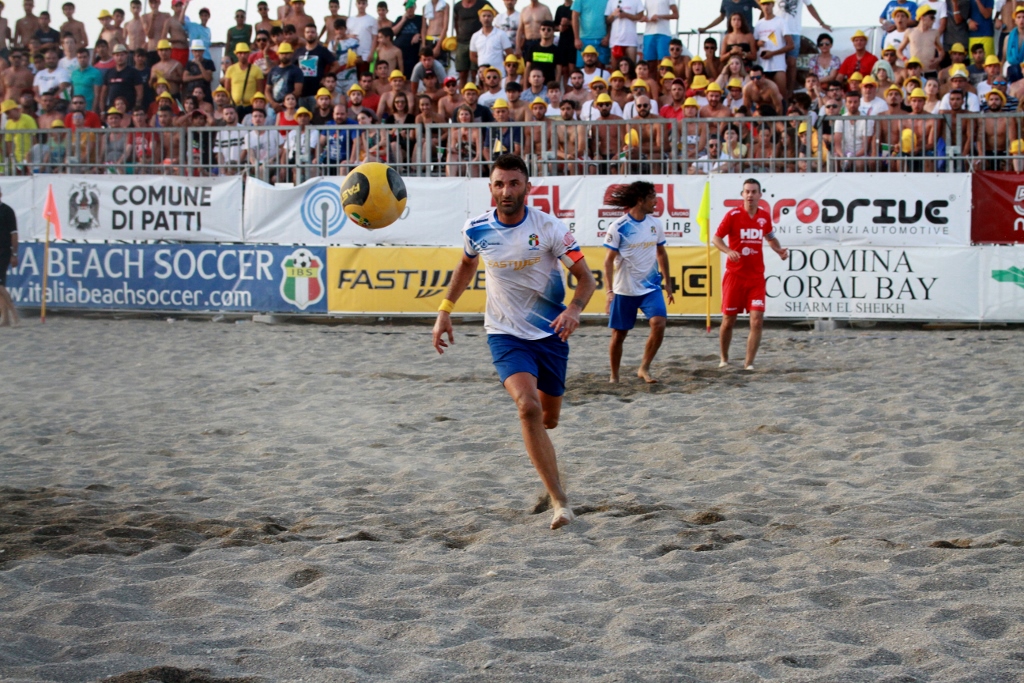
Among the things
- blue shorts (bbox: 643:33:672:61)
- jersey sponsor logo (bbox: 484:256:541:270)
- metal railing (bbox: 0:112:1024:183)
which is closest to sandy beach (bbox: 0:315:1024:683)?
jersey sponsor logo (bbox: 484:256:541:270)

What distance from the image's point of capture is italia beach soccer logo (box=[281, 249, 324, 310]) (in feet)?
50.2

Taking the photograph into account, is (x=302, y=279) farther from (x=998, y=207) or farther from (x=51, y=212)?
(x=998, y=207)

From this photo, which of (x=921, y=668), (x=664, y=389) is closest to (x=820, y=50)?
(x=664, y=389)

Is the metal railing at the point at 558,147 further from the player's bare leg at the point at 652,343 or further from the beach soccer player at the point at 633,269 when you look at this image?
the player's bare leg at the point at 652,343

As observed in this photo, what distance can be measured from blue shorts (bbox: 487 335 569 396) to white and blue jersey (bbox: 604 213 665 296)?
438 centimetres

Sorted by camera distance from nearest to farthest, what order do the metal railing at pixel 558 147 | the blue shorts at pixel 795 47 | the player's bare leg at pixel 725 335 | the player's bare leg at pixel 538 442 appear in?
the player's bare leg at pixel 538 442, the player's bare leg at pixel 725 335, the metal railing at pixel 558 147, the blue shorts at pixel 795 47

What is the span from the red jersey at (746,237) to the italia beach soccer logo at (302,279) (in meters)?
6.48

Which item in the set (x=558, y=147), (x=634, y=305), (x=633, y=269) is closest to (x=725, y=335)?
(x=634, y=305)

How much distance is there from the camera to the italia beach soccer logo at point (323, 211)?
15.0 metres

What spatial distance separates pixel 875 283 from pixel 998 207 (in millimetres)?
1645

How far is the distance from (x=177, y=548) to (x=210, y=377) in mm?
5798

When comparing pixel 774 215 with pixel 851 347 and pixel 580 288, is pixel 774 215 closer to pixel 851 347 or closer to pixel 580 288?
pixel 851 347

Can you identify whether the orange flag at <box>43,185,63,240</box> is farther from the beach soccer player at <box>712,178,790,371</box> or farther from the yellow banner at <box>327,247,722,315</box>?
the beach soccer player at <box>712,178,790,371</box>

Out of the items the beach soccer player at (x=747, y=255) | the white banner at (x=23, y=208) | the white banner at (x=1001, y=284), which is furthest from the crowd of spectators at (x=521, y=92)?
the beach soccer player at (x=747, y=255)
